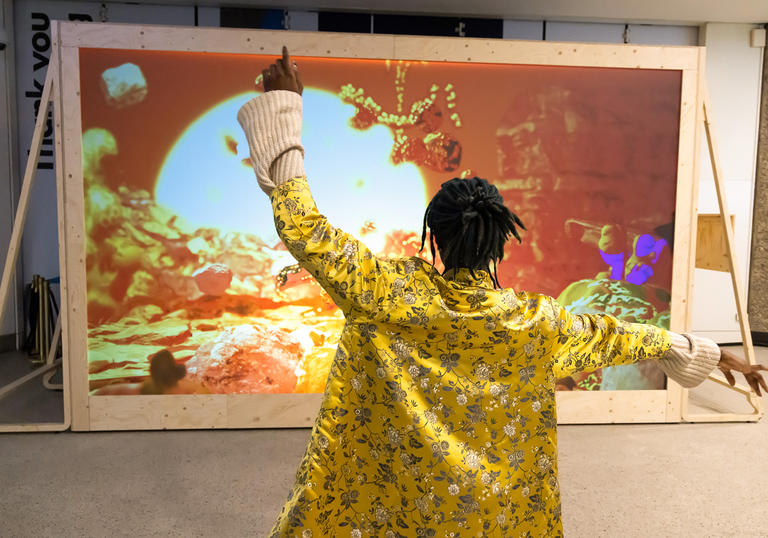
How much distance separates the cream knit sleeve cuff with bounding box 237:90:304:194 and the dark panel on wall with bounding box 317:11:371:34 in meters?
3.47

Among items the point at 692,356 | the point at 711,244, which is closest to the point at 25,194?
the point at 692,356

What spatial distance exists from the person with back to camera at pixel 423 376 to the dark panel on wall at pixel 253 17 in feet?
11.2

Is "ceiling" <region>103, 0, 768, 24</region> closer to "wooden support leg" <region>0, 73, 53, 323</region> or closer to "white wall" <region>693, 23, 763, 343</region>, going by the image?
"white wall" <region>693, 23, 763, 343</region>

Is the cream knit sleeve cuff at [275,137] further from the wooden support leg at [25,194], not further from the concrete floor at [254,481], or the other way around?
the wooden support leg at [25,194]

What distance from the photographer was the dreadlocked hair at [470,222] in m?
1.01

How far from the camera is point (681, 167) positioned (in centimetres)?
291

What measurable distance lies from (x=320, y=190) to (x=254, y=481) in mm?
1363

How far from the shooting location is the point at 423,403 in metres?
1.02

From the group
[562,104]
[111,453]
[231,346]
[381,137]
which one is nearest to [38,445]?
[111,453]

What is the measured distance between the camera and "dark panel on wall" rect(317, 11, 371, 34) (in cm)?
415

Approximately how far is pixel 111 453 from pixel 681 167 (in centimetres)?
309

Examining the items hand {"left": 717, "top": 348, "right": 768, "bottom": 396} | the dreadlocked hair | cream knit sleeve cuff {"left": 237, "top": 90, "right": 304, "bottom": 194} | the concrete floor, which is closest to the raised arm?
cream knit sleeve cuff {"left": 237, "top": 90, "right": 304, "bottom": 194}

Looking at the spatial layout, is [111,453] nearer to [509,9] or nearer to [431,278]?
[431,278]

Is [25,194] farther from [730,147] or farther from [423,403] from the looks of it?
[730,147]
